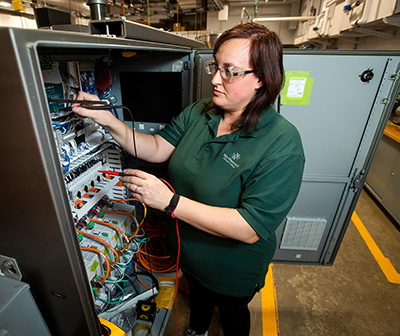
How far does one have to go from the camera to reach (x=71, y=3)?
9.72 ft

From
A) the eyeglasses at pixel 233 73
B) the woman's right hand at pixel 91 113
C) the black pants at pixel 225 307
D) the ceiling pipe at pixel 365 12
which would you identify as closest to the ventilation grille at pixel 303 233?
the black pants at pixel 225 307

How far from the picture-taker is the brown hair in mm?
761

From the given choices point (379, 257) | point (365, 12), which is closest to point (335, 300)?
point (379, 257)

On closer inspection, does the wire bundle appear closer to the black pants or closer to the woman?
the black pants

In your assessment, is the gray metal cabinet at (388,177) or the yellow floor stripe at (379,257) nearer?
the yellow floor stripe at (379,257)

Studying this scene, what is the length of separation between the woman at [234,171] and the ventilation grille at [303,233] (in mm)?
869

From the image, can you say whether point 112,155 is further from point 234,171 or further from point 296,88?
point 296,88

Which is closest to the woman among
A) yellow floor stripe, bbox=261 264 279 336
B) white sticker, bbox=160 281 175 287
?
white sticker, bbox=160 281 175 287

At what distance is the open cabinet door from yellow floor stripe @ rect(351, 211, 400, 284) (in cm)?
73

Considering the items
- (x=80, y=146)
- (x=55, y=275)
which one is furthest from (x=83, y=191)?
(x=55, y=275)

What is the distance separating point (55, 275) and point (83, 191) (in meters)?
0.74

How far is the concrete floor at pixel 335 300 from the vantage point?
1557mm

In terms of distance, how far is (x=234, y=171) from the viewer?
0.81m

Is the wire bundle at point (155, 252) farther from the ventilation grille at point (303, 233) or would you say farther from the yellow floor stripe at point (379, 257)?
the yellow floor stripe at point (379, 257)
